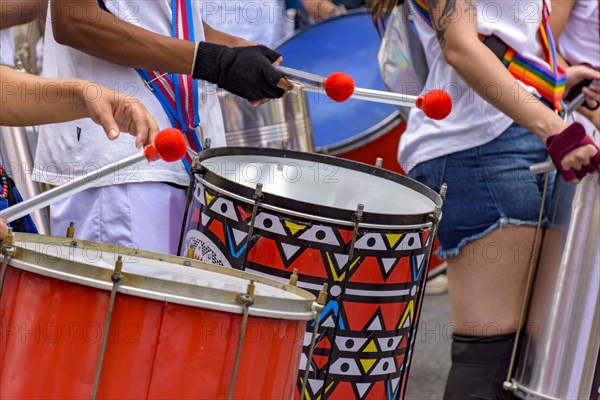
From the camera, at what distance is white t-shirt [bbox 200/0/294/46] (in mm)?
4445

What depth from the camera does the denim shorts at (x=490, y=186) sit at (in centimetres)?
271

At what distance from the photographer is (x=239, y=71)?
87.2 inches

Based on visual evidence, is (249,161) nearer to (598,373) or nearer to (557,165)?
(557,165)

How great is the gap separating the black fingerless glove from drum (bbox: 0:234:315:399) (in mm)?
727

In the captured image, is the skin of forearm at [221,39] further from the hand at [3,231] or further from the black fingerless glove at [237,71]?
the hand at [3,231]

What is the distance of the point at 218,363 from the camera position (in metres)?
1.57

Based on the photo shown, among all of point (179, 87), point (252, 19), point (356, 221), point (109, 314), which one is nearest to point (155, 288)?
point (109, 314)

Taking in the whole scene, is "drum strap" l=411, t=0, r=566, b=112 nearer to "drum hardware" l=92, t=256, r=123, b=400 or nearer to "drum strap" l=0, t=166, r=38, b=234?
"drum strap" l=0, t=166, r=38, b=234

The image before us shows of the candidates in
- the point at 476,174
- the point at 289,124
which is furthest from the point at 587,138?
the point at 289,124

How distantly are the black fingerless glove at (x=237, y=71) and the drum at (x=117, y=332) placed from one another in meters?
0.73

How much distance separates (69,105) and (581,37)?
1.89 meters

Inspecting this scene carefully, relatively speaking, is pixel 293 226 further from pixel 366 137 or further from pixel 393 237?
pixel 366 137

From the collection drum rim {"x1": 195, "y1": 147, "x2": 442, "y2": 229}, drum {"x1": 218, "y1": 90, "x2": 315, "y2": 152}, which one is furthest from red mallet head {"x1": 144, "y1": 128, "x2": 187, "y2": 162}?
drum {"x1": 218, "y1": 90, "x2": 315, "y2": 152}

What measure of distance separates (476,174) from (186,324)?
53.5 inches
